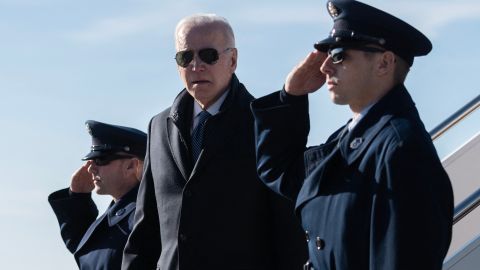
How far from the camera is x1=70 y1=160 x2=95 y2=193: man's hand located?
899 centimetres

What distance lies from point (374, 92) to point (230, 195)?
141 cm

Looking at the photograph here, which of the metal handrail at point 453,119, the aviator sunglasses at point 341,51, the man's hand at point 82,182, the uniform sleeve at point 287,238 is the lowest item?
the uniform sleeve at point 287,238

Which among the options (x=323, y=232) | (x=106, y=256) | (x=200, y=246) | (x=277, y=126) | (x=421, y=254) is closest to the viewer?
(x=421, y=254)

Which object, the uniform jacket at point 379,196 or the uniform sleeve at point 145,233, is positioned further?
the uniform sleeve at point 145,233

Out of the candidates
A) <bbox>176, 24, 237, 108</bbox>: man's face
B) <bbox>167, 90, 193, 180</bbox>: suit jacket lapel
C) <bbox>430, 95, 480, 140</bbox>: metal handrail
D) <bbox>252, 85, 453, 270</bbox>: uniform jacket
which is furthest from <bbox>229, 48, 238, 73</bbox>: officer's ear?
<bbox>430, 95, 480, 140</bbox>: metal handrail

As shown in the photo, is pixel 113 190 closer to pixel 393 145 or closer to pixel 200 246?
pixel 200 246

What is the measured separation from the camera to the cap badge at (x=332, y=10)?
17.4 ft

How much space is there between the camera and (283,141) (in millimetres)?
5500

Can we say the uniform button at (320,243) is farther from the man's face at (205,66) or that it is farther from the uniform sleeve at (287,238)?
the man's face at (205,66)

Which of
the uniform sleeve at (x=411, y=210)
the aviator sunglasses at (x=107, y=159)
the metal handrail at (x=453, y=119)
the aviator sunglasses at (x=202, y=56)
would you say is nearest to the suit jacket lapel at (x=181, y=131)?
the aviator sunglasses at (x=202, y=56)

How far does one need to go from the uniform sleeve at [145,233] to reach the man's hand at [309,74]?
142 cm

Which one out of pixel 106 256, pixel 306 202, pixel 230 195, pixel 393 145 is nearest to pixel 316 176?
pixel 306 202

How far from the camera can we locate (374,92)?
4.99 metres

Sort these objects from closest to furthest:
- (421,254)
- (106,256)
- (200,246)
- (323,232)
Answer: (421,254) → (323,232) → (200,246) → (106,256)
